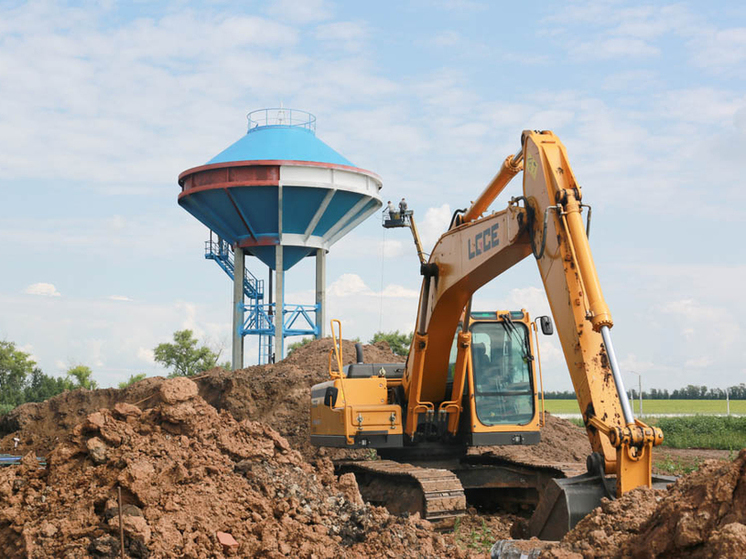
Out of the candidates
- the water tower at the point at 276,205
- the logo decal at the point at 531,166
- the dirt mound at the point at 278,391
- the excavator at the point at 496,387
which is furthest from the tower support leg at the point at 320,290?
the logo decal at the point at 531,166

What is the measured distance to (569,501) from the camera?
671 cm

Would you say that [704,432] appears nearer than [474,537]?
No

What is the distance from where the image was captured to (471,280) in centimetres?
902

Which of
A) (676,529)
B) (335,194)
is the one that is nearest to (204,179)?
(335,194)

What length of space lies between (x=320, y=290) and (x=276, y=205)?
415cm

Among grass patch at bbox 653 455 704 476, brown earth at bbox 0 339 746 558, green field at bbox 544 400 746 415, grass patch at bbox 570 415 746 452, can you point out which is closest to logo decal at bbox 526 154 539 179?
brown earth at bbox 0 339 746 558

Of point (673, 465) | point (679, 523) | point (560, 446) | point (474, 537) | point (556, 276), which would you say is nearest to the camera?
point (679, 523)

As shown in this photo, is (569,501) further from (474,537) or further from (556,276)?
(474,537)

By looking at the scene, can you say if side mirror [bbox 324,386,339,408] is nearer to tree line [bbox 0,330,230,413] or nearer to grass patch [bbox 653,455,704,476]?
grass patch [bbox 653,455,704,476]

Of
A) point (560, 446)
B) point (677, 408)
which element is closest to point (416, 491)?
point (560, 446)

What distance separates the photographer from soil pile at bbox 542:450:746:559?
14.4 feet

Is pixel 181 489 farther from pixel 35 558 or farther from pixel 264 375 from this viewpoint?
pixel 264 375

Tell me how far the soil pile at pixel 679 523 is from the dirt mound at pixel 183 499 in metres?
1.76

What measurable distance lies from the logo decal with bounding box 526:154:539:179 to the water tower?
20990 mm
